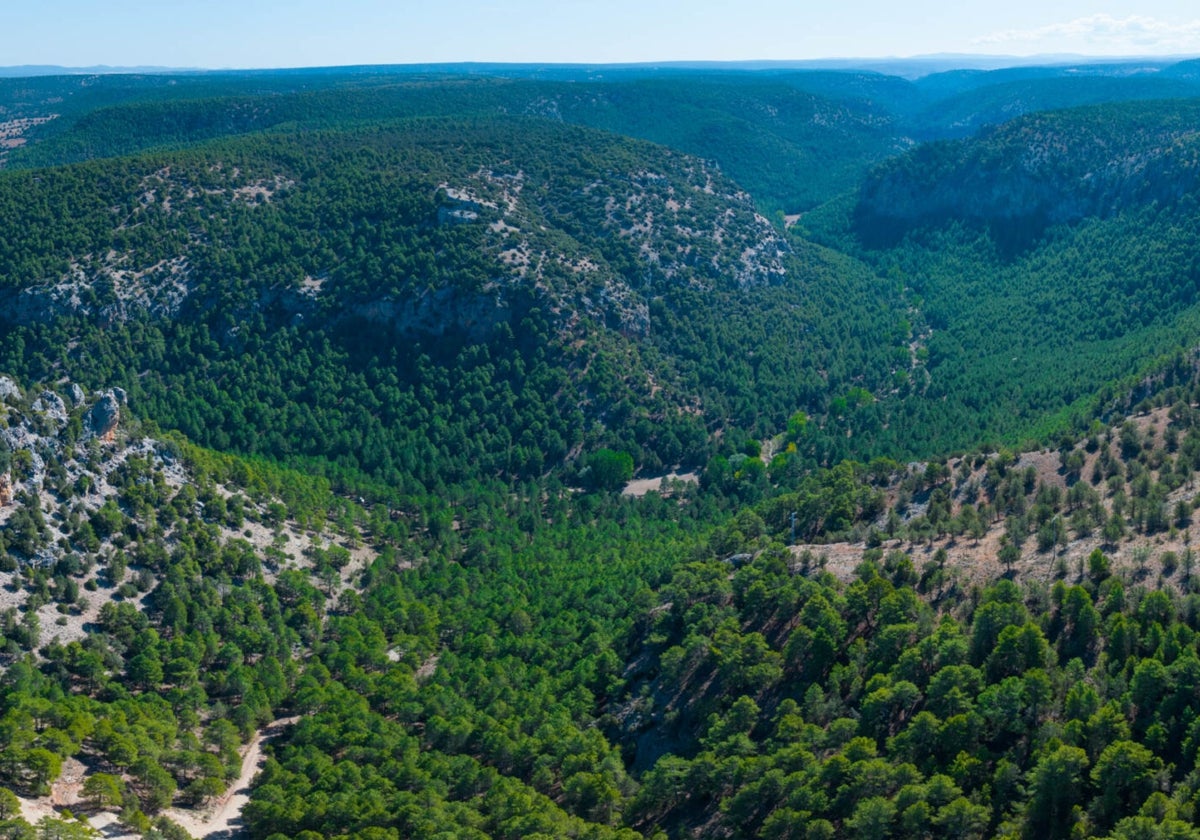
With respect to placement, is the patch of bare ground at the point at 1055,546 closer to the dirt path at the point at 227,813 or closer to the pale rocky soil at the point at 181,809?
the dirt path at the point at 227,813

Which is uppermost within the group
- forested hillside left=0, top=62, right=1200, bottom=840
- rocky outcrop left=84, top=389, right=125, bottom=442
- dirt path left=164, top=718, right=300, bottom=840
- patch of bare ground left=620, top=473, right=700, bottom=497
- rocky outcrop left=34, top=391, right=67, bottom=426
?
rocky outcrop left=34, top=391, right=67, bottom=426

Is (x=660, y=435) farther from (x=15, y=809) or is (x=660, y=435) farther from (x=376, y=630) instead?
(x=15, y=809)

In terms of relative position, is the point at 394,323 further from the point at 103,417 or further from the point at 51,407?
the point at 51,407

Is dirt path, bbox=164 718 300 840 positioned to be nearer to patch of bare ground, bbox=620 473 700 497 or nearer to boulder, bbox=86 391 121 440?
boulder, bbox=86 391 121 440

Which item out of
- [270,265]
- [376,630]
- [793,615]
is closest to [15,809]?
[376,630]

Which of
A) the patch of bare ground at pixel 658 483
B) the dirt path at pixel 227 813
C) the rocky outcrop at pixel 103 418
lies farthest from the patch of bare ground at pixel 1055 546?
the rocky outcrop at pixel 103 418

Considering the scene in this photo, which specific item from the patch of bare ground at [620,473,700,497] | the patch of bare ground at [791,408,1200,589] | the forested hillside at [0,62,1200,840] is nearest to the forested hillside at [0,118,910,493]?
the forested hillside at [0,62,1200,840]

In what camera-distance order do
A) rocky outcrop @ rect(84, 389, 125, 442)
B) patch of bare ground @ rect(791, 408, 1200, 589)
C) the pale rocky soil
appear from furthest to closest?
rocky outcrop @ rect(84, 389, 125, 442) → patch of bare ground @ rect(791, 408, 1200, 589) → the pale rocky soil

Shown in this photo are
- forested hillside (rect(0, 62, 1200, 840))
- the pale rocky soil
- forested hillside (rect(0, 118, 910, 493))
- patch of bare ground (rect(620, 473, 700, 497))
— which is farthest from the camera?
forested hillside (rect(0, 118, 910, 493))

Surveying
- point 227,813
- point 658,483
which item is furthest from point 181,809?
point 658,483
